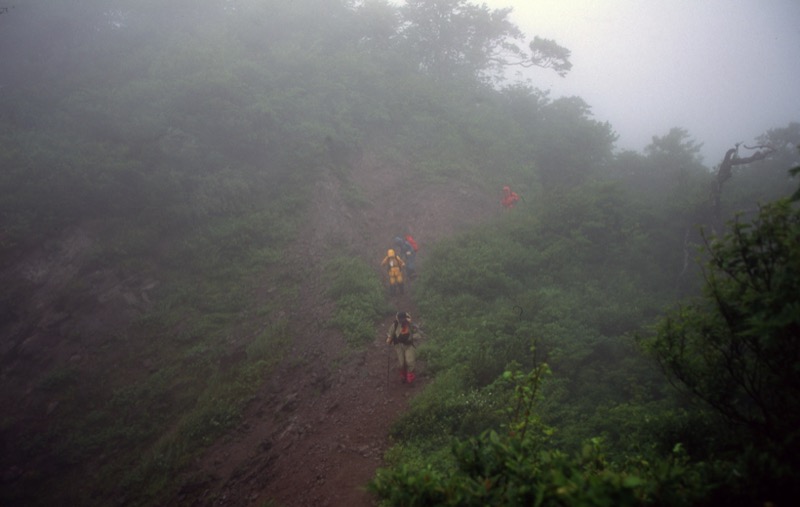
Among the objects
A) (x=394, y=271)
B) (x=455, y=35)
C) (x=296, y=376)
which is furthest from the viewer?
(x=455, y=35)

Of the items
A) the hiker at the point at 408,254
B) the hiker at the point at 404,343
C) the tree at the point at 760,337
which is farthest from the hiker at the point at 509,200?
the tree at the point at 760,337

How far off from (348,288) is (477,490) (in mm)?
9989

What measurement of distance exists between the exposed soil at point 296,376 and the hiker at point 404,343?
0.31 metres

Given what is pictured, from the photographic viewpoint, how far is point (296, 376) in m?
9.61

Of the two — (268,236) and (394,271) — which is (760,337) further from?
(268,236)

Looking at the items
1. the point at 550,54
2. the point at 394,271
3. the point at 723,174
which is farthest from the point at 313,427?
the point at 550,54

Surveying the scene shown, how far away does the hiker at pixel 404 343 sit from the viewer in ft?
28.8

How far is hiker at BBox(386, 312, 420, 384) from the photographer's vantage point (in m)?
8.77

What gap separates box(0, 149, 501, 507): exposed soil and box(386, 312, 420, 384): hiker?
1.03 ft

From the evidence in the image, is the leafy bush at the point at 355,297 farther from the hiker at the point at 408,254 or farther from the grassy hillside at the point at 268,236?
the hiker at the point at 408,254

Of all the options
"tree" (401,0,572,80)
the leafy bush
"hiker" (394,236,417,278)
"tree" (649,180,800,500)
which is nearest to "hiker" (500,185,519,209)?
"hiker" (394,236,417,278)

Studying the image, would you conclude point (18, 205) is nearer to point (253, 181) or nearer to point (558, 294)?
point (253, 181)

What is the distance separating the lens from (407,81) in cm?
2428

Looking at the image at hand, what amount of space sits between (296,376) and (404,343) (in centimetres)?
297
